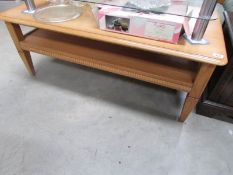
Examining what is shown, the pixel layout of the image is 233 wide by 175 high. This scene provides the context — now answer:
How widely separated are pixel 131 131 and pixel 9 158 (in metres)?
0.64

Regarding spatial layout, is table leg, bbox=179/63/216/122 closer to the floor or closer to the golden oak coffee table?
the golden oak coffee table

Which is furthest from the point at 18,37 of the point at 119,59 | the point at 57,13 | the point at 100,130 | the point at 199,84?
the point at 199,84

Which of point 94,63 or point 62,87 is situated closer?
point 94,63

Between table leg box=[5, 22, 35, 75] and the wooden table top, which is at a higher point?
the wooden table top

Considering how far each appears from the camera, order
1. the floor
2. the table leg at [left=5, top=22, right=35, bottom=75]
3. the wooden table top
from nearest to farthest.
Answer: the wooden table top → the floor → the table leg at [left=5, top=22, right=35, bottom=75]

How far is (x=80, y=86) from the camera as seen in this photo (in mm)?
1214

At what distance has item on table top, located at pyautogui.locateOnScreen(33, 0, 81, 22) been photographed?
3.03 ft

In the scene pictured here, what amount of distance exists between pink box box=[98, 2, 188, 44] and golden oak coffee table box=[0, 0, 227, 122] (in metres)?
0.03

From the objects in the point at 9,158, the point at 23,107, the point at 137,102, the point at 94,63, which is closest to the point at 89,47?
the point at 94,63

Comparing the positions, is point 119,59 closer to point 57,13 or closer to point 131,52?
point 131,52

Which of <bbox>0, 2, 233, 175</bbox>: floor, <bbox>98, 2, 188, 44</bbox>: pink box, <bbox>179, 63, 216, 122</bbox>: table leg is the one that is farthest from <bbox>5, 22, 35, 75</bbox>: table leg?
<bbox>179, 63, 216, 122</bbox>: table leg

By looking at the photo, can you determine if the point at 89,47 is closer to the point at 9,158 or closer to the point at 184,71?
the point at 184,71

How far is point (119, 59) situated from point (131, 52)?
0.10 metres

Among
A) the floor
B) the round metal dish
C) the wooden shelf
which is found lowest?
Result: the floor
